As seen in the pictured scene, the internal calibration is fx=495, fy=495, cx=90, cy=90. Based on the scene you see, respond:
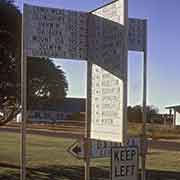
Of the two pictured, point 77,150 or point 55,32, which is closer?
point 55,32

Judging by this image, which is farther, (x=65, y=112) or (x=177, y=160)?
(x=65, y=112)

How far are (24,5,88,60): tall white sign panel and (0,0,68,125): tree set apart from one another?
595 centimetres

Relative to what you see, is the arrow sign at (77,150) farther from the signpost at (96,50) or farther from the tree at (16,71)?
the tree at (16,71)

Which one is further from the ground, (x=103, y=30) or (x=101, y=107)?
(x=103, y=30)

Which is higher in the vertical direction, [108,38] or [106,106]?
[108,38]

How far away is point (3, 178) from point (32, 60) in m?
3.77

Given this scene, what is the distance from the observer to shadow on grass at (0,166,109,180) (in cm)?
1357

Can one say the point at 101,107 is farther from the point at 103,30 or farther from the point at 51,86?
the point at 51,86

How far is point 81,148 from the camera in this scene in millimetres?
8875

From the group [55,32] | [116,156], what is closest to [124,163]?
[116,156]

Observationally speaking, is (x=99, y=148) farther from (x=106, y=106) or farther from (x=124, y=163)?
(x=124, y=163)

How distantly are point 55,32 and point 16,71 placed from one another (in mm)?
6446

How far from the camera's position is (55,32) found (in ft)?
28.3

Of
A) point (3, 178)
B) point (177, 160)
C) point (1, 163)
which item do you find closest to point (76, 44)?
point (3, 178)
